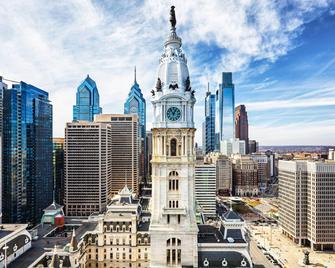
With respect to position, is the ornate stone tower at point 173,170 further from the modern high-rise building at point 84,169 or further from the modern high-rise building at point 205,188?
the modern high-rise building at point 84,169

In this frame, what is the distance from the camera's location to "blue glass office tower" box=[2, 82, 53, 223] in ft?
501

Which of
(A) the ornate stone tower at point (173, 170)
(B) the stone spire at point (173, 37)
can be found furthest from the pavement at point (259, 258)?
(B) the stone spire at point (173, 37)

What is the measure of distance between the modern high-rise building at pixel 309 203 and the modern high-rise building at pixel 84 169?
10122 centimetres

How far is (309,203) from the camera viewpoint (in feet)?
450

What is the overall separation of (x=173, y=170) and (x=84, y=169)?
128148 mm

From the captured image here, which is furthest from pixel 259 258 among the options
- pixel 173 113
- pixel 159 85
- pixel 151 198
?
pixel 159 85

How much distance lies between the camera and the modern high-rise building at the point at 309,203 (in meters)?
132

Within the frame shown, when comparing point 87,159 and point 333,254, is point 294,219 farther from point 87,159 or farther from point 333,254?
point 87,159

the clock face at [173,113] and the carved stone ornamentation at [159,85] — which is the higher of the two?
the carved stone ornamentation at [159,85]

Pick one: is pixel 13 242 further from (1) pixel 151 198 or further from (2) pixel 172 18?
(2) pixel 172 18

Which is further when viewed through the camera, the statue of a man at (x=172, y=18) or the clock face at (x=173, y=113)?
the statue of a man at (x=172, y=18)

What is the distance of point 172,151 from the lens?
70.7m

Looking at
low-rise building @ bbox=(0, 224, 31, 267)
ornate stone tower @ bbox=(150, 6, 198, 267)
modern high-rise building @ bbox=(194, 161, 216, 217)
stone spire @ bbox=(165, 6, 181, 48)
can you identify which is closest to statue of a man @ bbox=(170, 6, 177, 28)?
stone spire @ bbox=(165, 6, 181, 48)

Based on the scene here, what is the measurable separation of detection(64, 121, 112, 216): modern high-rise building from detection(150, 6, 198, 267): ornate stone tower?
12246 centimetres
